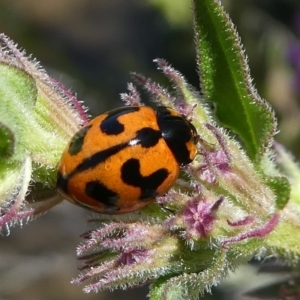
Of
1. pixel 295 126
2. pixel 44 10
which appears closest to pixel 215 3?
pixel 295 126

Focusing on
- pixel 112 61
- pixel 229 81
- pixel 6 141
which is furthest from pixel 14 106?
pixel 112 61

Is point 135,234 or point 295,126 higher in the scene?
point 295,126

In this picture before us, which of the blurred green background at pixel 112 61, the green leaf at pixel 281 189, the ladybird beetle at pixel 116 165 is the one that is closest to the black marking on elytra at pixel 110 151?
the ladybird beetle at pixel 116 165

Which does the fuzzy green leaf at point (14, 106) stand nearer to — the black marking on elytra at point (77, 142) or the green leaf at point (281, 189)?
the black marking on elytra at point (77, 142)

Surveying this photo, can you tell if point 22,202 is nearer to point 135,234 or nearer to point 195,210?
point 135,234

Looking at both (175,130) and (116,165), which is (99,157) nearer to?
(116,165)

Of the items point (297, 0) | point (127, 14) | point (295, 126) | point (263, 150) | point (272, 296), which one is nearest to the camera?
point (263, 150)
